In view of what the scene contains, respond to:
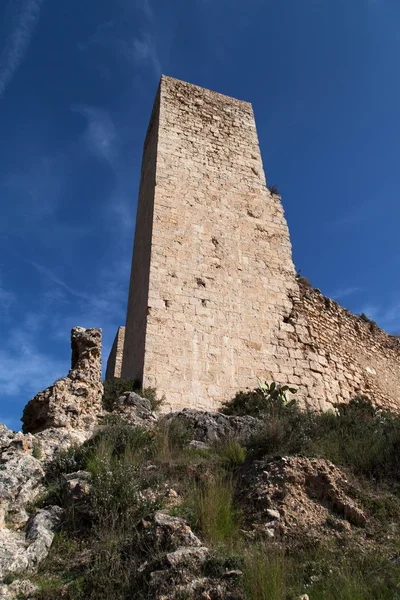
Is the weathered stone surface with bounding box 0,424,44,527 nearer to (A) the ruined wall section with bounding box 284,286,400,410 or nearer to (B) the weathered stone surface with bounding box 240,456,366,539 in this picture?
(B) the weathered stone surface with bounding box 240,456,366,539

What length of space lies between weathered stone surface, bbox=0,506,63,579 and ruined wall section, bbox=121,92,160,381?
147 inches

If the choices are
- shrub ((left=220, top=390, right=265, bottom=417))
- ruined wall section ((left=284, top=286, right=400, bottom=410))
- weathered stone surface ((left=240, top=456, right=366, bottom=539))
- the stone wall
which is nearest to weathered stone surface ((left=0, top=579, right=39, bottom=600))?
weathered stone surface ((left=240, top=456, right=366, bottom=539))

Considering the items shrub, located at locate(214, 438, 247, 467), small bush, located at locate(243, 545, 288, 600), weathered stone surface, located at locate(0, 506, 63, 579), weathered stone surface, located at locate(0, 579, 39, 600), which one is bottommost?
weathered stone surface, located at locate(0, 579, 39, 600)

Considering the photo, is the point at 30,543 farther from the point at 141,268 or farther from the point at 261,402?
the point at 141,268

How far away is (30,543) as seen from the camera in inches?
153

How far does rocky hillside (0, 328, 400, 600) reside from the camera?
3.36 m

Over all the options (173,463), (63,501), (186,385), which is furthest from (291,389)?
(63,501)

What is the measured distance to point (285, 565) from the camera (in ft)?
11.6

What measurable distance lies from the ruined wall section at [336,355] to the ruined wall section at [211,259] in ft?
1.50

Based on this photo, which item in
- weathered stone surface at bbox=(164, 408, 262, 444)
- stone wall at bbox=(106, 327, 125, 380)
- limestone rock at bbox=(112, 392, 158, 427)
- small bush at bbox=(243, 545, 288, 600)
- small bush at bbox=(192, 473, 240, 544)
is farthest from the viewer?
stone wall at bbox=(106, 327, 125, 380)

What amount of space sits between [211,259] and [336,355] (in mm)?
3477

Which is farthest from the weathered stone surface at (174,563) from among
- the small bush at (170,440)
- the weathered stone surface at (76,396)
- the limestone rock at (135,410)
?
the limestone rock at (135,410)

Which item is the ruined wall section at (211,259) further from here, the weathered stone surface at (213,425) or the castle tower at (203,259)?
the weathered stone surface at (213,425)

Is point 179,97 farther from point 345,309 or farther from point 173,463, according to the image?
point 173,463
